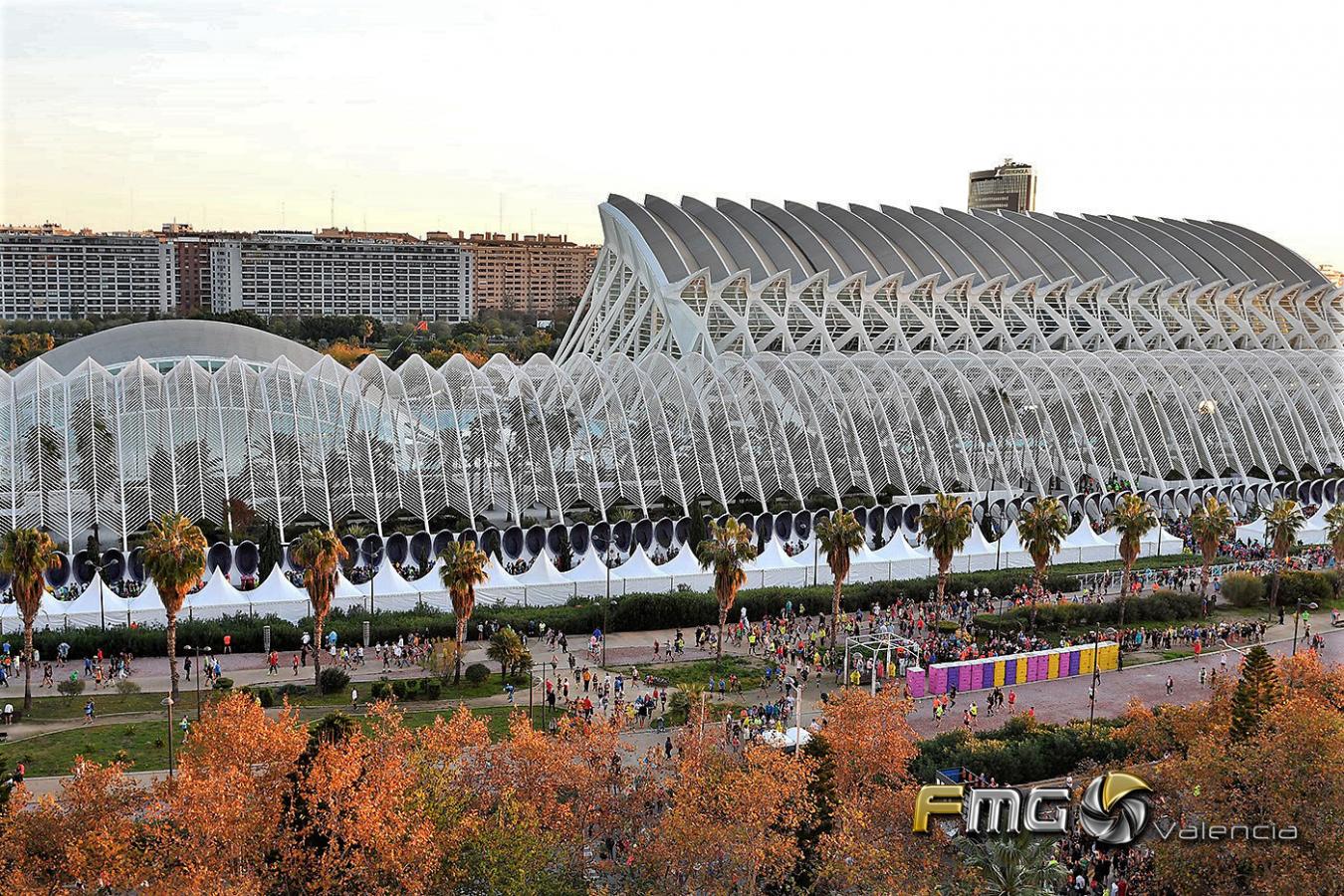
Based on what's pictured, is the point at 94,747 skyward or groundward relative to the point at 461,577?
groundward

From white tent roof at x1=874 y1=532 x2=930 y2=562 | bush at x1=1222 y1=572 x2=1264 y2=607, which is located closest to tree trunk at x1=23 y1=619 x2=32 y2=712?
white tent roof at x1=874 y1=532 x2=930 y2=562

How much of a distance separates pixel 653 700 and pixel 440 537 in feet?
57.4

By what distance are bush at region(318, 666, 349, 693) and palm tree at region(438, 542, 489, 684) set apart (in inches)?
134

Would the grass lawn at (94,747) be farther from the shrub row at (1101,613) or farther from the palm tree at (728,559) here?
the shrub row at (1101,613)

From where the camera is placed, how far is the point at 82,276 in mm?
179250

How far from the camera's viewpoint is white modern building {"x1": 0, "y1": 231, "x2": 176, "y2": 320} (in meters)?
175

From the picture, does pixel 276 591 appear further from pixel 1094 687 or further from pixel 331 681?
pixel 1094 687

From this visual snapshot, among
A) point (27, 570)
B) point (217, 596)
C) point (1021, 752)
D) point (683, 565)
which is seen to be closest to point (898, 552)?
point (683, 565)

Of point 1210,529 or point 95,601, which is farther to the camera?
point 1210,529

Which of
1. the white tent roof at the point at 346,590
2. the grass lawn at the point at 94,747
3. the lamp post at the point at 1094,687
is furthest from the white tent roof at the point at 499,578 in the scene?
the lamp post at the point at 1094,687

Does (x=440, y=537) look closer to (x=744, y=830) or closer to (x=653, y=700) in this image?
(x=653, y=700)

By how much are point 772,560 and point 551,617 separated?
34.2 ft

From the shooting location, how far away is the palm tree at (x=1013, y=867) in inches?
850

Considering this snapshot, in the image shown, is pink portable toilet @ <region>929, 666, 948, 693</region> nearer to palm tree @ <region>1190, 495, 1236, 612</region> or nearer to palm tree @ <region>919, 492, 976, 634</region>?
palm tree @ <region>919, 492, 976, 634</region>
